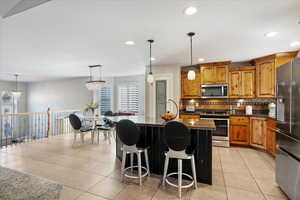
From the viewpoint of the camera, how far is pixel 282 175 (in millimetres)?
2066

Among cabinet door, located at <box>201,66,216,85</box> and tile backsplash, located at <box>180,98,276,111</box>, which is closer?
tile backsplash, located at <box>180,98,276,111</box>

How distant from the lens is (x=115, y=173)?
8.88 feet

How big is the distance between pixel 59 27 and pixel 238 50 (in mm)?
3754

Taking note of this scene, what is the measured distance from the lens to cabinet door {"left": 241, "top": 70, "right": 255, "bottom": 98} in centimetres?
432

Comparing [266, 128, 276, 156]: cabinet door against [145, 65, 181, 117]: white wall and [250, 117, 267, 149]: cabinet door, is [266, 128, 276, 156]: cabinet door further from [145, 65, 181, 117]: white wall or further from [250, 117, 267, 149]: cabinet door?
[145, 65, 181, 117]: white wall

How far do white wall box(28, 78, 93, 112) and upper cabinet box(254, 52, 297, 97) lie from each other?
652cm

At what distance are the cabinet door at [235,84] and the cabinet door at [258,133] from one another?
0.84 meters

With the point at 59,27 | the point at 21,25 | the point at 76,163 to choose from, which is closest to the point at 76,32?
the point at 59,27

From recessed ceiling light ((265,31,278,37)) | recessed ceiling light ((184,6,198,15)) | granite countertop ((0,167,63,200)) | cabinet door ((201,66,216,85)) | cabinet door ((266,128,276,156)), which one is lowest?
cabinet door ((266,128,276,156))

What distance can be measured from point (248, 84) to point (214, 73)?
38.6 inches

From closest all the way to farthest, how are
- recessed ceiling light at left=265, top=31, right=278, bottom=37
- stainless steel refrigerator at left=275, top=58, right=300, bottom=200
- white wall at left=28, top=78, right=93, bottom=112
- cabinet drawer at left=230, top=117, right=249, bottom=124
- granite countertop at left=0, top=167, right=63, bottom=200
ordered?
granite countertop at left=0, top=167, right=63, bottom=200 → stainless steel refrigerator at left=275, top=58, right=300, bottom=200 → recessed ceiling light at left=265, top=31, right=278, bottom=37 → cabinet drawer at left=230, top=117, right=249, bottom=124 → white wall at left=28, top=78, right=93, bottom=112

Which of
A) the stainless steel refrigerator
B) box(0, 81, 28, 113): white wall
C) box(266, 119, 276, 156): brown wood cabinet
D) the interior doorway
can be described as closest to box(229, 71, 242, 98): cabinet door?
box(266, 119, 276, 156): brown wood cabinet

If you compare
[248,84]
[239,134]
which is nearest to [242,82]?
[248,84]

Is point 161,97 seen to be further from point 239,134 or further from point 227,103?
point 239,134
